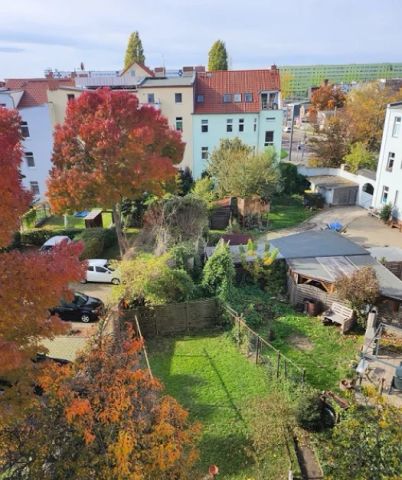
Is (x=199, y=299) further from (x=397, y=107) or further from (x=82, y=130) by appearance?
(x=397, y=107)

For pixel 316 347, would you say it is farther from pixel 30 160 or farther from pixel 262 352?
pixel 30 160

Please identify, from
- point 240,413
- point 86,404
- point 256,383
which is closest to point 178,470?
point 86,404

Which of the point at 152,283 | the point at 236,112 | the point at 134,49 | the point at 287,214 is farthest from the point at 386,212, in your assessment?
the point at 134,49

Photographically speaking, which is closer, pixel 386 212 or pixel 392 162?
pixel 392 162

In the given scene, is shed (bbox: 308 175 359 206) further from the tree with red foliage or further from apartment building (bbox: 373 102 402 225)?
the tree with red foliage

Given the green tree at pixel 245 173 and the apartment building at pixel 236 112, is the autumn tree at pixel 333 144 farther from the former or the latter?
the green tree at pixel 245 173

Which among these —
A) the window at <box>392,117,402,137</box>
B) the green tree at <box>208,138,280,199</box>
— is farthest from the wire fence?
the window at <box>392,117,402,137</box>

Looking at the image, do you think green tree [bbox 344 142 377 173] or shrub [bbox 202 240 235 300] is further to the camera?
green tree [bbox 344 142 377 173]
